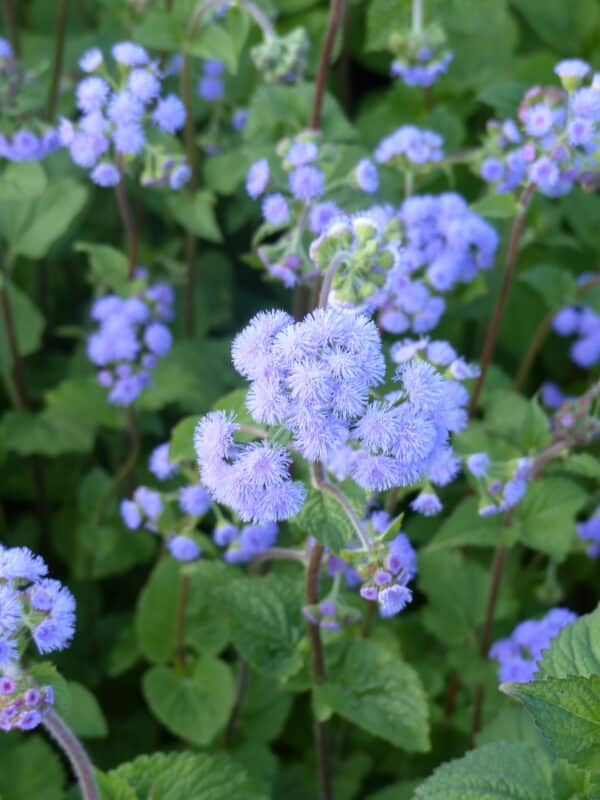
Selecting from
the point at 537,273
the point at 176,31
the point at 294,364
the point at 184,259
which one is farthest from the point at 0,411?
the point at 294,364

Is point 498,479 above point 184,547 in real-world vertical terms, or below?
above

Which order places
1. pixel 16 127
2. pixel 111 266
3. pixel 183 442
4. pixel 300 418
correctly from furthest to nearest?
1. pixel 111 266
2. pixel 16 127
3. pixel 183 442
4. pixel 300 418

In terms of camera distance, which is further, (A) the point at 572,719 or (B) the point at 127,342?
(B) the point at 127,342

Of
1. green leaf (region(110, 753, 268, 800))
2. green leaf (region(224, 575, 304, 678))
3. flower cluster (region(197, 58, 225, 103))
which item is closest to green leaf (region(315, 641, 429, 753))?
green leaf (region(224, 575, 304, 678))

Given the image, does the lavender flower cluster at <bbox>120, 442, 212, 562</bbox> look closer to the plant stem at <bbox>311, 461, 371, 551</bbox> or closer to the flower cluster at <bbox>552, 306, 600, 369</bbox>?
the plant stem at <bbox>311, 461, 371, 551</bbox>

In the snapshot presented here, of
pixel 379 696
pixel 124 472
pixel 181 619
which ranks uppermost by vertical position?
pixel 379 696

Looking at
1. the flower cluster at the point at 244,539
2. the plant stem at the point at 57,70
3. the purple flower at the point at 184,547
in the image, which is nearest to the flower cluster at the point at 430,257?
the flower cluster at the point at 244,539

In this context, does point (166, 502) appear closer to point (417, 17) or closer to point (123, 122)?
point (123, 122)

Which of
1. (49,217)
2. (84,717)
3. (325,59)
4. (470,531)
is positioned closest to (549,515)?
(470,531)
